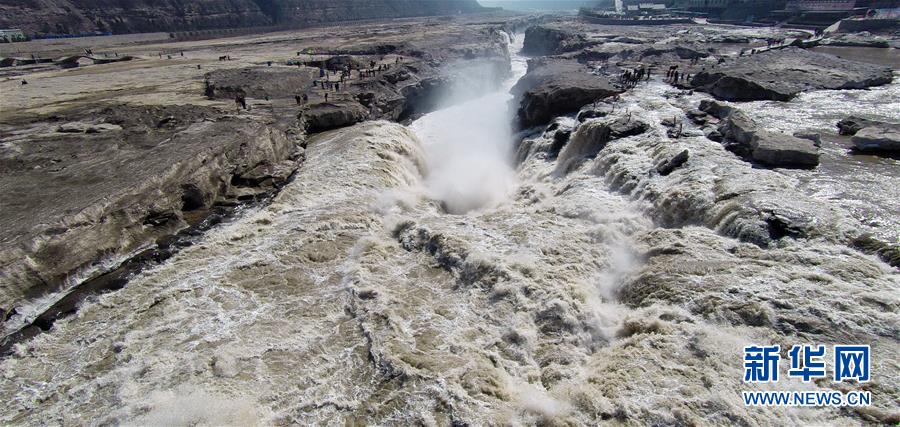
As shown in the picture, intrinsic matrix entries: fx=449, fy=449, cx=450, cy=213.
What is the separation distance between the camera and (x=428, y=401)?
7.84m

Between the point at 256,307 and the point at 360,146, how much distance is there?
35.3 feet

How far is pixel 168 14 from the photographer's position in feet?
254

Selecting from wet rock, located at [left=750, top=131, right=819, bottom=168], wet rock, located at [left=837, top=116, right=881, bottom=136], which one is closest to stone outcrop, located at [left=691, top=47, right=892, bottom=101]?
wet rock, located at [left=837, top=116, right=881, bottom=136]

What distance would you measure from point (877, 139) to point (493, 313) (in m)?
14.1

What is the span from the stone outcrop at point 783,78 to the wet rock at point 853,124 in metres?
5.00

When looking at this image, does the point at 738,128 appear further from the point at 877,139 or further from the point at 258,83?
the point at 258,83

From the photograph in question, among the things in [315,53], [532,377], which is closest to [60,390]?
[532,377]

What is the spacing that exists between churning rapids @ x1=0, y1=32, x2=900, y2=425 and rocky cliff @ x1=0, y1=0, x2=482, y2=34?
75.9m

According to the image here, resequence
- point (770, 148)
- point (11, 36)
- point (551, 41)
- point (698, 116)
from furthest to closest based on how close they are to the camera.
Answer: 1. point (551, 41)
2. point (11, 36)
3. point (698, 116)
4. point (770, 148)

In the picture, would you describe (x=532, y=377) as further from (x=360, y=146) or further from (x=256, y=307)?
(x=360, y=146)

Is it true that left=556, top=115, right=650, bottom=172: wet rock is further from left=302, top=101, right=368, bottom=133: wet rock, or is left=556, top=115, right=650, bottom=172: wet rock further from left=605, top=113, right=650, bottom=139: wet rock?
left=302, top=101, right=368, bottom=133: wet rock

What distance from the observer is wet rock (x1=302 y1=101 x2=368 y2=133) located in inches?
931

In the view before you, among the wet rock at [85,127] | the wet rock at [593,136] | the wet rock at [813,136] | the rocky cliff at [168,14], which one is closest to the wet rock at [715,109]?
the wet rock at [813,136]

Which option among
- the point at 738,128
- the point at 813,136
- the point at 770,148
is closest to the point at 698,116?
the point at 738,128
